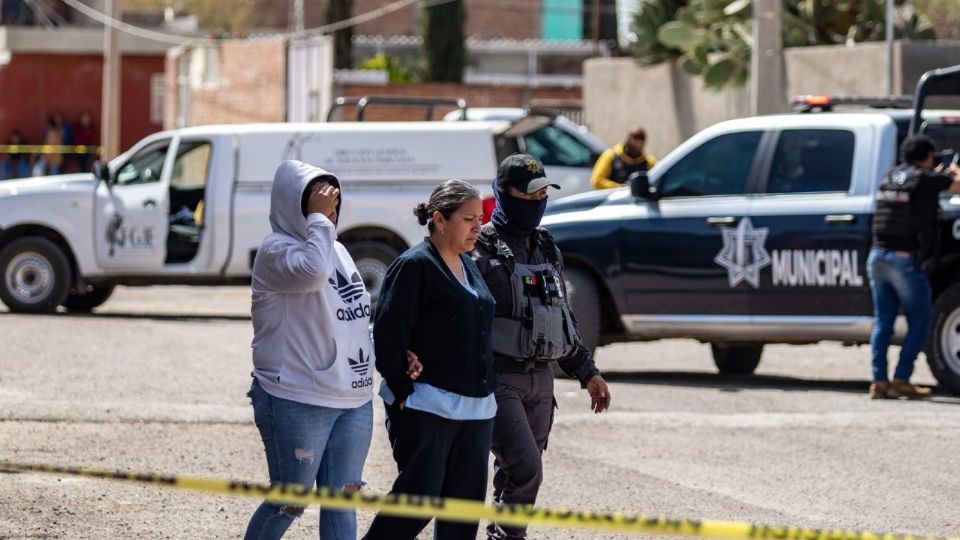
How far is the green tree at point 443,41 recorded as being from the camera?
4056 centimetres

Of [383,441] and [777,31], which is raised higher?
[777,31]

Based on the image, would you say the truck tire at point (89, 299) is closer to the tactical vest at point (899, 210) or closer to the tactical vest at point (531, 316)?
the tactical vest at point (899, 210)

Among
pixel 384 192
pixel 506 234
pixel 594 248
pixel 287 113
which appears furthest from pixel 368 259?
pixel 287 113

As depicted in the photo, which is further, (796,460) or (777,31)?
(777,31)

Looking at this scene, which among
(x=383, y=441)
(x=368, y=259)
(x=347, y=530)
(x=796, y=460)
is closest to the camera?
(x=347, y=530)

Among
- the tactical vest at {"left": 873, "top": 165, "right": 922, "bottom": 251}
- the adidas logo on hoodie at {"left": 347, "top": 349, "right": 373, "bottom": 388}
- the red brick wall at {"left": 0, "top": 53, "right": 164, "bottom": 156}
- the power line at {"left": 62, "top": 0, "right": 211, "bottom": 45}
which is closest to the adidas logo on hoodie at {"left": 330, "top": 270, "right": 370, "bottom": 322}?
the adidas logo on hoodie at {"left": 347, "top": 349, "right": 373, "bottom": 388}

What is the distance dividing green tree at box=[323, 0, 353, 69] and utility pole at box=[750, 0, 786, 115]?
2106cm

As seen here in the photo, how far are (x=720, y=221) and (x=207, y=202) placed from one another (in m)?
6.72

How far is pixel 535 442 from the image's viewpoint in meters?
6.51

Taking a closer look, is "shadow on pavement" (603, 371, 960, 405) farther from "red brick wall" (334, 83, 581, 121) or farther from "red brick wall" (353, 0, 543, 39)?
"red brick wall" (353, 0, 543, 39)

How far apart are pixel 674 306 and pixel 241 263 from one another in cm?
632

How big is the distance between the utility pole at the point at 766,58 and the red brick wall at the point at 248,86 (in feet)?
52.8

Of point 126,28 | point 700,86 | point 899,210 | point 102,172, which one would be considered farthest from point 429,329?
point 126,28

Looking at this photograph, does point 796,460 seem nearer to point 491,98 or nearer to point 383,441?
point 383,441
